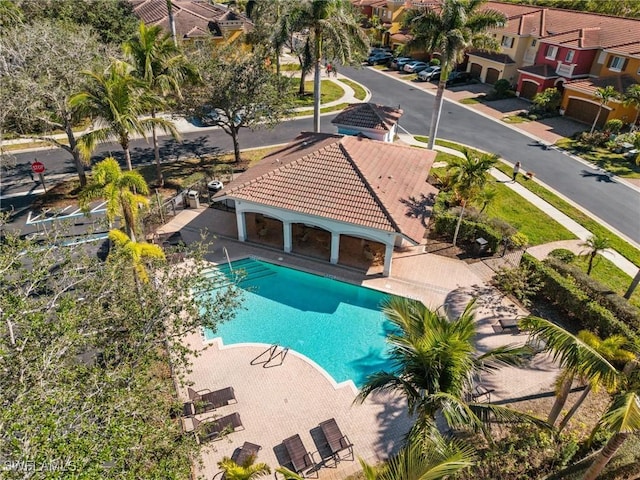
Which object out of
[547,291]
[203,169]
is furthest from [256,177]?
[547,291]

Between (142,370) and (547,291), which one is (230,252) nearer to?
(142,370)

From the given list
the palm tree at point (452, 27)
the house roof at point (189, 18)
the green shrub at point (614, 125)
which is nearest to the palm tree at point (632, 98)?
the green shrub at point (614, 125)

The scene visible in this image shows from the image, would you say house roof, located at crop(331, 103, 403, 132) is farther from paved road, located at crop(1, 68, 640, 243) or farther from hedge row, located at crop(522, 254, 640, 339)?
hedge row, located at crop(522, 254, 640, 339)

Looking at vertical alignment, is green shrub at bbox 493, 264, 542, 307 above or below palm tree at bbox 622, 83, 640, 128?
below

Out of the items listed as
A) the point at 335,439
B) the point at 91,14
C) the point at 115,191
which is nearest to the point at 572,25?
the point at 91,14

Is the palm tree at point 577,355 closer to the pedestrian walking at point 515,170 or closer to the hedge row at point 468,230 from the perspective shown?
the hedge row at point 468,230

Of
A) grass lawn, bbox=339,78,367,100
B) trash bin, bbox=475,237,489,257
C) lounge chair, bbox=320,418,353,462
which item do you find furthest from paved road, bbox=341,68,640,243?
lounge chair, bbox=320,418,353,462
